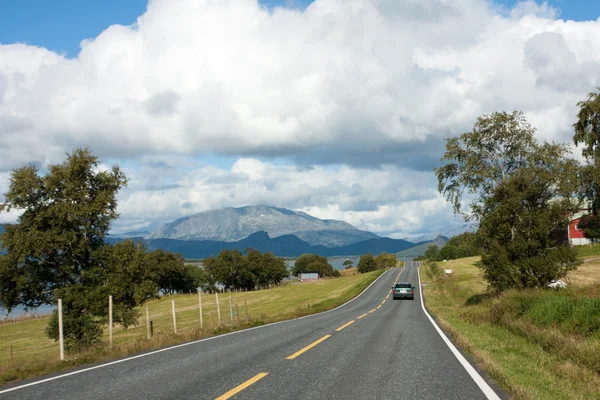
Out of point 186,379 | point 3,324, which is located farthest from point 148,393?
point 3,324

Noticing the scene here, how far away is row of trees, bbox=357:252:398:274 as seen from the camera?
168m

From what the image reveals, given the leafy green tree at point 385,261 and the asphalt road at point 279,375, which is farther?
the leafy green tree at point 385,261

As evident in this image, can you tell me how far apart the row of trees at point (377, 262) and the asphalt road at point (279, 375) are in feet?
514

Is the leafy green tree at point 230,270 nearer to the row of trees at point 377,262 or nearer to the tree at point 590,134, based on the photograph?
the row of trees at point 377,262

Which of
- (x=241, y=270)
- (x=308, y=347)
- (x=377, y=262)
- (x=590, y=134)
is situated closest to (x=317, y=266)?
(x=377, y=262)

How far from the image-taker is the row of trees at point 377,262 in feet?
551

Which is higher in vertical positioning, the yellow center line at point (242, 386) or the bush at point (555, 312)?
the yellow center line at point (242, 386)

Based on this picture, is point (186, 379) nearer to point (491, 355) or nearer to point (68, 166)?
point (491, 355)

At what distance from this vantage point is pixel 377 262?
172625 mm

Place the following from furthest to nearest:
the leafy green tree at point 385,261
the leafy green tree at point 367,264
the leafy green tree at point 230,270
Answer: the leafy green tree at point 367,264 → the leafy green tree at point 385,261 → the leafy green tree at point 230,270

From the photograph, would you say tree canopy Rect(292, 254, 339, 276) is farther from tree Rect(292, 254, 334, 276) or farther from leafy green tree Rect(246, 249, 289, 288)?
leafy green tree Rect(246, 249, 289, 288)

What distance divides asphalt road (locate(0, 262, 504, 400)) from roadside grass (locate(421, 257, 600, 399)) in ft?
2.56

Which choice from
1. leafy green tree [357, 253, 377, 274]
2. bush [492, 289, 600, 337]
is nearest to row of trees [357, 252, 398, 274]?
leafy green tree [357, 253, 377, 274]

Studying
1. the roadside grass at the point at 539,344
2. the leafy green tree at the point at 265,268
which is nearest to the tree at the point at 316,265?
the leafy green tree at the point at 265,268
